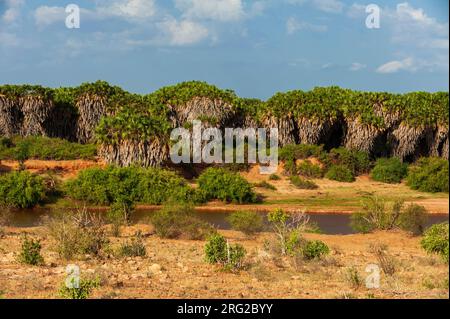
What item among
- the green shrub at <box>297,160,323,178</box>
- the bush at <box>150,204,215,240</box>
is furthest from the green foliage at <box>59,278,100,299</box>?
the green shrub at <box>297,160,323,178</box>

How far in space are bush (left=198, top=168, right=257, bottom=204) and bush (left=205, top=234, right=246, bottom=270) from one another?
2159 cm

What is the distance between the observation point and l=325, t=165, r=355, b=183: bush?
4488cm

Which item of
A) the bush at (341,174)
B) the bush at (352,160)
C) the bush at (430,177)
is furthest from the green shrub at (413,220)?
the bush at (352,160)

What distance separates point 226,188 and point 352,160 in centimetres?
1346

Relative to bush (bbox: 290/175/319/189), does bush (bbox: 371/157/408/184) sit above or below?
above

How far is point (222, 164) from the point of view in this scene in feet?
149

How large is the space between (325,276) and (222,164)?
105 feet

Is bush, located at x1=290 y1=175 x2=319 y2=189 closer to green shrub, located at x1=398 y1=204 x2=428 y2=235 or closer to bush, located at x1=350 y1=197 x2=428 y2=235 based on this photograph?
bush, located at x1=350 y1=197 x2=428 y2=235

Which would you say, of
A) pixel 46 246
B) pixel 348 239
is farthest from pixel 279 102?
pixel 46 246

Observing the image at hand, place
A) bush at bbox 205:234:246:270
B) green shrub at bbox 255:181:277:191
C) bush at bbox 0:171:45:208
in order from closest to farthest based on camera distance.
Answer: bush at bbox 205:234:246:270, bush at bbox 0:171:45:208, green shrub at bbox 255:181:277:191

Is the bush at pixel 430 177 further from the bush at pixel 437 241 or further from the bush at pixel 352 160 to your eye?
the bush at pixel 437 241

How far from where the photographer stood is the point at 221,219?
3241 centimetres
